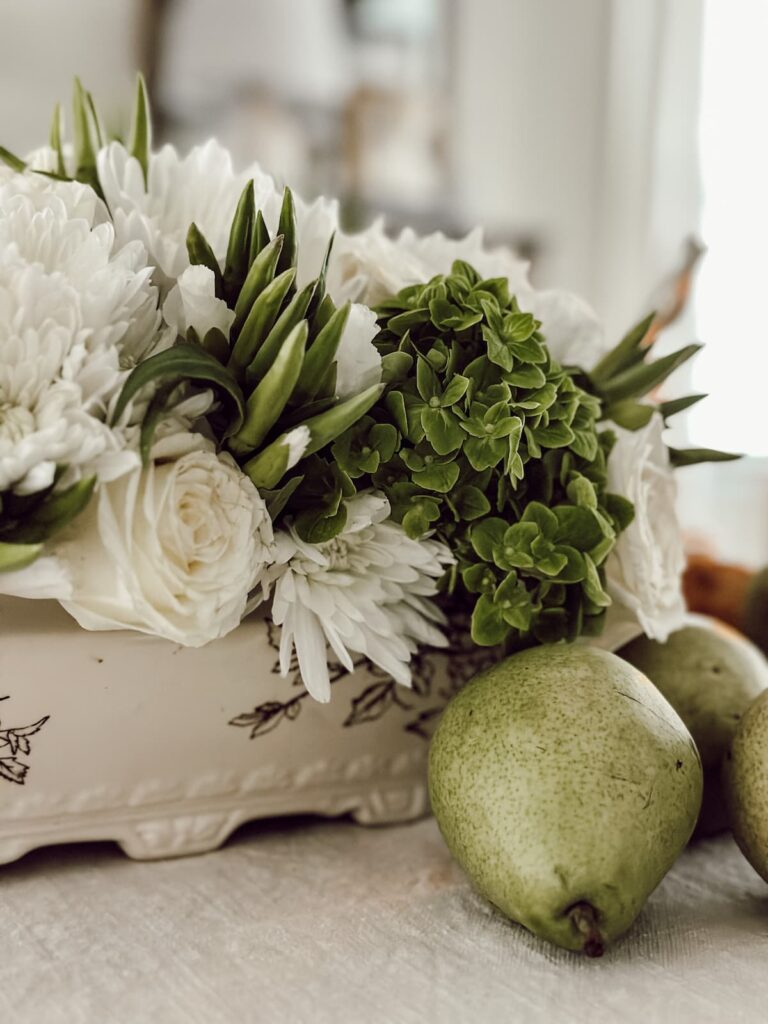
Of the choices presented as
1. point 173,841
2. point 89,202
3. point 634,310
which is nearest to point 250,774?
point 173,841

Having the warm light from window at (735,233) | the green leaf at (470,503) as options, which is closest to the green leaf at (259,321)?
the green leaf at (470,503)

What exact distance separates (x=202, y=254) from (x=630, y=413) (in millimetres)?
216

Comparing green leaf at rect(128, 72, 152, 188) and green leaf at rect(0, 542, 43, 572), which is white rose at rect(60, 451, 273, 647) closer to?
green leaf at rect(0, 542, 43, 572)

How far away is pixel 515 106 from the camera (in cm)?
238

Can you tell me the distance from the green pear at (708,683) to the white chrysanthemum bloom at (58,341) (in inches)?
11.4

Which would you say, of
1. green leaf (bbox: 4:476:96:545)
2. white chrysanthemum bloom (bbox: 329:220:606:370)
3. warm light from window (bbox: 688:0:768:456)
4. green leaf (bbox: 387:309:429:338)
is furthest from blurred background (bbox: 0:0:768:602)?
green leaf (bbox: 4:476:96:545)

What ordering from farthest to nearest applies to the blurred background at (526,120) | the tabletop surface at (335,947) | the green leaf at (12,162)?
the blurred background at (526,120) → the green leaf at (12,162) → the tabletop surface at (335,947)

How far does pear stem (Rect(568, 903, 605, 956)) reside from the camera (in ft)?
1.09

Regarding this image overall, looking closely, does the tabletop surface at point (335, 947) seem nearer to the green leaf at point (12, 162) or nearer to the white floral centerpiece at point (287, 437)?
the white floral centerpiece at point (287, 437)

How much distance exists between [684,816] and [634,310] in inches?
80.0

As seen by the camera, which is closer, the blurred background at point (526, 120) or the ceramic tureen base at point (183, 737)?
the ceramic tureen base at point (183, 737)

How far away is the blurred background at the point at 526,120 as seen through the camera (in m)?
1.89

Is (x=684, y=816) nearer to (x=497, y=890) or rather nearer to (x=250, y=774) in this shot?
(x=497, y=890)

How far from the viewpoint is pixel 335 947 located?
36 cm
